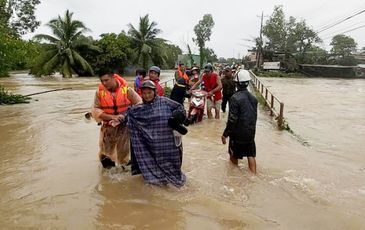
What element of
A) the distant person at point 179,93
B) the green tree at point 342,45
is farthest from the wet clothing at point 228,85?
the green tree at point 342,45

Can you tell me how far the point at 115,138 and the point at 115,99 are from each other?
59 cm

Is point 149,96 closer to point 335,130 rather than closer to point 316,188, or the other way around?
point 316,188

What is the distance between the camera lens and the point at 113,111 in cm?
551

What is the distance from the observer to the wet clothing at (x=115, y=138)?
554 cm

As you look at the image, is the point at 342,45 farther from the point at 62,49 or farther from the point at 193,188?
the point at 193,188

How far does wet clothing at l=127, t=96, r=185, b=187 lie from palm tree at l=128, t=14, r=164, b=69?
123ft

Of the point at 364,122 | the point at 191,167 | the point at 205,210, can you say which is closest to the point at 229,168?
the point at 191,167

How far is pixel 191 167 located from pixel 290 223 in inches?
94.7

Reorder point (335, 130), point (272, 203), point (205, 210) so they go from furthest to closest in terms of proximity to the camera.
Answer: point (335, 130) → point (272, 203) → point (205, 210)

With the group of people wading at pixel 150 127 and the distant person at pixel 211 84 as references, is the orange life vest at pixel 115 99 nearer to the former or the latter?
the group of people wading at pixel 150 127

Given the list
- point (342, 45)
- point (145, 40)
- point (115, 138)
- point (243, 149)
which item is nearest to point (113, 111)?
point (115, 138)

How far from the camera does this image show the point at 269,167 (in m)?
6.81

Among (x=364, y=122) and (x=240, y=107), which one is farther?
(x=364, y=122)

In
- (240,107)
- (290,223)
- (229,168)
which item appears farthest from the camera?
(229,168)
